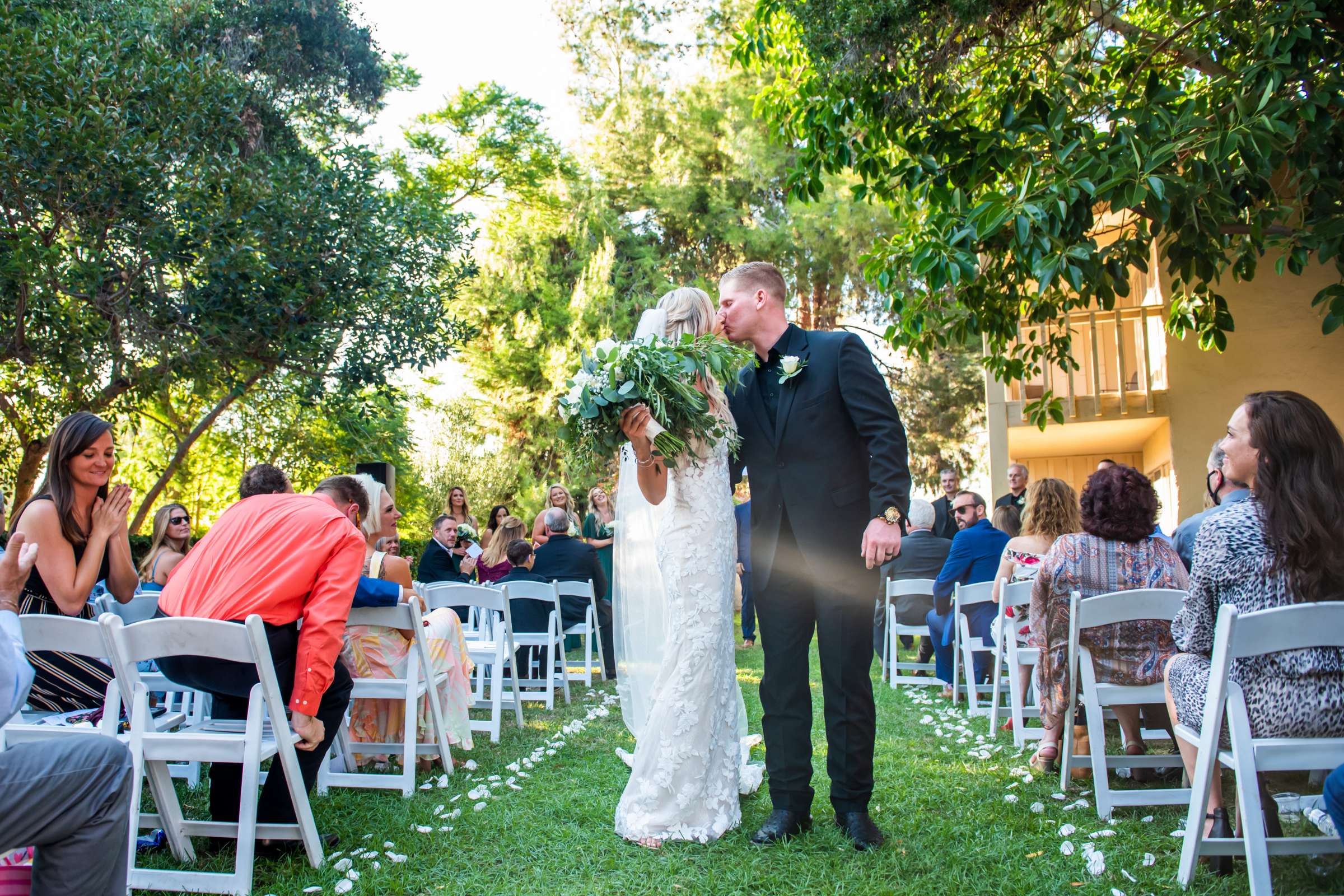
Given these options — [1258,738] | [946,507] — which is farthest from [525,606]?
[1258,738]

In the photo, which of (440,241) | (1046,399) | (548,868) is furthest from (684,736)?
(440,241)

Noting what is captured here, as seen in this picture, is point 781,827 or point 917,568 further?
point 917,568

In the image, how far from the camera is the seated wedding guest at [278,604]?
Answer: 3727 millimetres

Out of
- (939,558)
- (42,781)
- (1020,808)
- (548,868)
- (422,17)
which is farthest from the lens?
(422,17)

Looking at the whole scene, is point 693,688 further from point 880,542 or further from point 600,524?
point 600,524

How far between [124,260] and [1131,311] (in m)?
12.9

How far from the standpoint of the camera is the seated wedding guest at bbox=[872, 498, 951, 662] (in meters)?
9.15

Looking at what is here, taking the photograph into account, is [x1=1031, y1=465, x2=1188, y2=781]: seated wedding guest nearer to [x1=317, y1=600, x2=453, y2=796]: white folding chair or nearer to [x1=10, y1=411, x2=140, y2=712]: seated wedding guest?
[x1=317, y1=600, x2=453, y2=796]: white folding chair

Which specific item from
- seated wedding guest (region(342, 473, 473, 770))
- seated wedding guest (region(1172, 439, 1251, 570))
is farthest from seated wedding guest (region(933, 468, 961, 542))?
seated wedding guest (region(342, 473, 473, 770))

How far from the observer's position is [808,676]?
12.5 feet

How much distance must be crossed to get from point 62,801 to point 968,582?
22.6ft

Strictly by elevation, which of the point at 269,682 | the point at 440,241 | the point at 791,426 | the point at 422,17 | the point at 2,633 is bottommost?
the point at 269,682

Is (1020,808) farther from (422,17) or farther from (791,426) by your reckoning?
(422,17)

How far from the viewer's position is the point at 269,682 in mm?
3457
